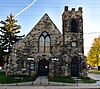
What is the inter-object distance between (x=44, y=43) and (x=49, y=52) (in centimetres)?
162

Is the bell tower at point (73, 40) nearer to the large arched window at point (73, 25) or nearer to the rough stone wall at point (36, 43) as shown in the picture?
the large arched window at point (73, 25)

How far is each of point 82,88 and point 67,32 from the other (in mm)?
15519

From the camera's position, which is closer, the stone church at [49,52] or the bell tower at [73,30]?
the stone church at [49,52]

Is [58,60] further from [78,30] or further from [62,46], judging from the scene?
[78,30]

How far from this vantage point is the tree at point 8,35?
158 feet

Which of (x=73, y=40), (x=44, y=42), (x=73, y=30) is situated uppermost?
(x=73, y=30)

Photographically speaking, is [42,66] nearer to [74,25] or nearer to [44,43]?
[44,43]

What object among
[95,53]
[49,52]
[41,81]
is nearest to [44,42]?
[49,52]

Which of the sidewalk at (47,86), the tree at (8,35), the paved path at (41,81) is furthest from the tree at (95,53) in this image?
the sidewalk at (47,86)

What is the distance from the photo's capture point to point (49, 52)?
37.6 m

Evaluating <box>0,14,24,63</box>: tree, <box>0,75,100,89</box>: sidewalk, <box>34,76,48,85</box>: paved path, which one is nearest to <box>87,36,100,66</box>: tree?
<box>0,14,24,63</box>: tree

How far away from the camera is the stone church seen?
1452 inches

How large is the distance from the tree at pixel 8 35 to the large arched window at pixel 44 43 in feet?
40.0

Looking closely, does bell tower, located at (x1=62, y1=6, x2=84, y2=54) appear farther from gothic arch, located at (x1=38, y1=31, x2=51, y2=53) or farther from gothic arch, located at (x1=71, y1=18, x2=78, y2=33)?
gothic arch, located at (x1=38, y1=31, x2=51, y2=53)
